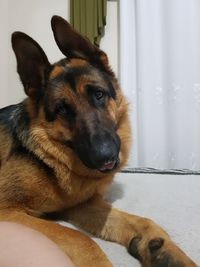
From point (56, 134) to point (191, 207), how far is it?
22.0 inches

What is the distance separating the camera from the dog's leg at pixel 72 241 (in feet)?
2.97

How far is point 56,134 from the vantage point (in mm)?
1273

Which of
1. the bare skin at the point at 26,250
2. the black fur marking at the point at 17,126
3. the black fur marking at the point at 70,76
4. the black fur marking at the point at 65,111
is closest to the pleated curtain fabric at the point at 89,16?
the black fur marking at the point at 17,126

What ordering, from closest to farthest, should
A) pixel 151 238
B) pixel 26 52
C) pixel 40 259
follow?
pixel 40 259 → pixel 151 238 → pixel 26 52

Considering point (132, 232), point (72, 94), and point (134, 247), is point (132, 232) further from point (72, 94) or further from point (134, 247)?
point (72, 94)

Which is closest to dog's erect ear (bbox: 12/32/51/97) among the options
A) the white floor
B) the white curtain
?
the white floor

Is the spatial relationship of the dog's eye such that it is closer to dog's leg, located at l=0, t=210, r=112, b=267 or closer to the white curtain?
dog's leg, located at l=0, t=210, r=112, b=267

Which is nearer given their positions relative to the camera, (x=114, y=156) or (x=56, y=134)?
(x=114, y=156)

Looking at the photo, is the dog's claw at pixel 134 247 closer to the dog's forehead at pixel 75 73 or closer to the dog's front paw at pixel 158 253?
the dog's front paw at pixel 158 253

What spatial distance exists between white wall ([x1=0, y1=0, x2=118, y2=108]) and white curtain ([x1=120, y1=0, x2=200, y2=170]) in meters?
0.16

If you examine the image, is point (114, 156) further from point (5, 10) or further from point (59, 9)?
point (5, 10)

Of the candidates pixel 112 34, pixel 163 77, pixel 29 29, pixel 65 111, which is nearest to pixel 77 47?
pixel 65 111

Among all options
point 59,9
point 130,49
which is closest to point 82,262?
point 130,49

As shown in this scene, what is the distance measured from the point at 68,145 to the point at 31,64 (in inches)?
12.4
